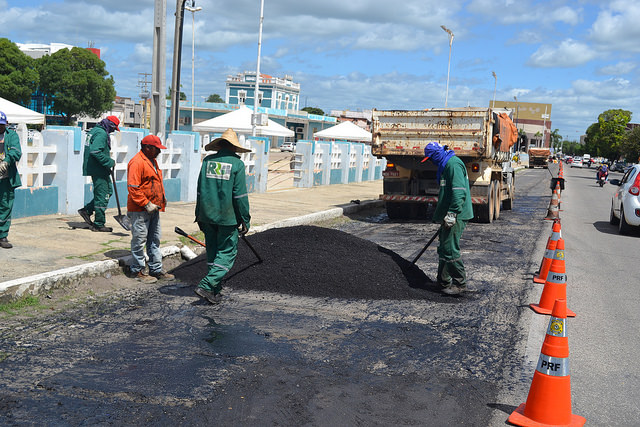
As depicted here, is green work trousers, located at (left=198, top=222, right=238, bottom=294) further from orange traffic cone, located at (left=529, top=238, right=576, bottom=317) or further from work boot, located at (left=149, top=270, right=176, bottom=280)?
orange traffic cone, located at (left=529, top=238, right=576, bottom=317)

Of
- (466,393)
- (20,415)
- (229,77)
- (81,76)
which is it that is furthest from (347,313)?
(229,77)

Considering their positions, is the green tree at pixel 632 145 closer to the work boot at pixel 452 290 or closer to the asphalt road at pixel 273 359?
the work boot at pixel 452 290

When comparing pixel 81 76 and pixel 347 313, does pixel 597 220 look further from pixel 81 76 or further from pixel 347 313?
pixel 81 76

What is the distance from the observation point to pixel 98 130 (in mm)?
9367

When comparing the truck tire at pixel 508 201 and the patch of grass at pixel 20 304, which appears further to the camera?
the truck tire at pixel 508 201

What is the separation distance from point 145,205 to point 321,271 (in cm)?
215

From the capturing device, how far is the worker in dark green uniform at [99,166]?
934cm

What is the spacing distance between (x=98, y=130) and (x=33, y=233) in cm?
170

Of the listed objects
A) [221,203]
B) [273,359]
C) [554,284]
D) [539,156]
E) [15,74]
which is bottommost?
[273,359]

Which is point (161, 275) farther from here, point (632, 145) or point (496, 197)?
point (632, 145)

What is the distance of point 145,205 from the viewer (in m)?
7.27

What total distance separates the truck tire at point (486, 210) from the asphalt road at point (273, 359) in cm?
687

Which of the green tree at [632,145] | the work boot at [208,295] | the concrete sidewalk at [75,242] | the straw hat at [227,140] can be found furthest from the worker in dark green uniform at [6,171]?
the green tree at [632,145]

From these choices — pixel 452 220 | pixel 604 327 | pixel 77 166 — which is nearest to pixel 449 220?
pixel 452 220
